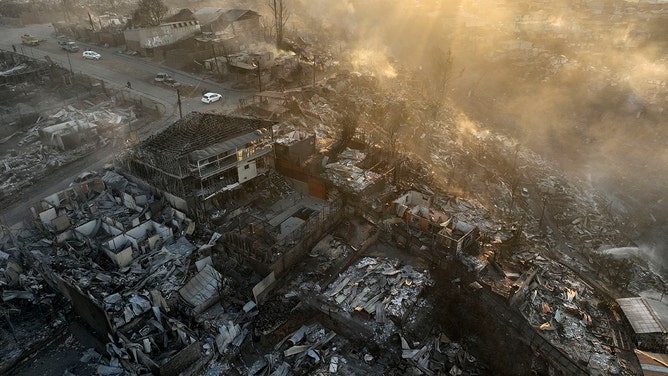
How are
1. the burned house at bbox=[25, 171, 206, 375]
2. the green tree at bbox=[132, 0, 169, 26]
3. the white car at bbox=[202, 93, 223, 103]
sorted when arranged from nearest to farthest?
the burned house at bbox=[25, 171, 206, 375]
the white car at bbox=[202, 93, 223, 103]
the green tree at bbox=[132, 0, 169, 26]

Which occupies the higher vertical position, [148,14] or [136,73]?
[148,14]

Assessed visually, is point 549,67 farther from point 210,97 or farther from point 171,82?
point 171,82

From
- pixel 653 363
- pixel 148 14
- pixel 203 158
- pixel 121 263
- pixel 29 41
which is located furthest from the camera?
pixel 148 14

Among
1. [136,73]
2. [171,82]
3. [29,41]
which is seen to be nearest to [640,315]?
[171,82]

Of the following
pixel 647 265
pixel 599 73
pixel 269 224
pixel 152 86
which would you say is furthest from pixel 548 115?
pixel 152 86

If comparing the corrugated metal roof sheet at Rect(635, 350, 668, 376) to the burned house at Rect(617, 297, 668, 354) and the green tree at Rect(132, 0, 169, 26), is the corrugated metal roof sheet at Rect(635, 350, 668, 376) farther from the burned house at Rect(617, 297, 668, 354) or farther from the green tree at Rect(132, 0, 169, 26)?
the green tree at Rect(132, 0, 169, 26)

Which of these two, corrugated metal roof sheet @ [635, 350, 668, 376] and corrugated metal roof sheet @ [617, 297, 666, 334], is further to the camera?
corrugated metal roof sheet @ [617, 297, 666, 334]

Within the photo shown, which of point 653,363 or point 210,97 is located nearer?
point 653,363

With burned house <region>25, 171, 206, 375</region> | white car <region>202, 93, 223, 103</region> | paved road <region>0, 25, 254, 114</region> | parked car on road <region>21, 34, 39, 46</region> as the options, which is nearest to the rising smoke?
paved road <region>0, 25, 254, 114</region>
